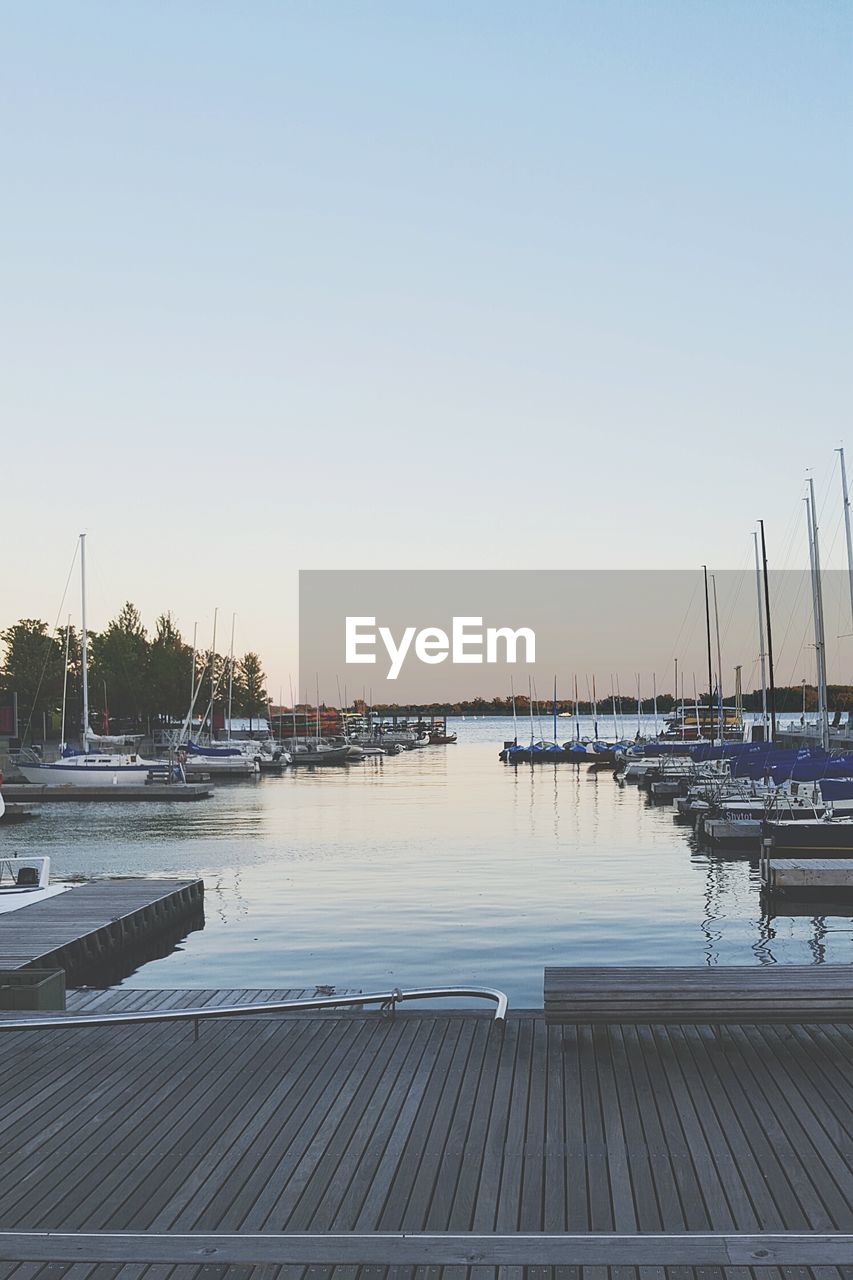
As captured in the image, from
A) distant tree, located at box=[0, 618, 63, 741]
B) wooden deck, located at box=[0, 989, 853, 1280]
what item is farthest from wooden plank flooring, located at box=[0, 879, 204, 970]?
distant tree, located at box=[0, 618, 63, 741]

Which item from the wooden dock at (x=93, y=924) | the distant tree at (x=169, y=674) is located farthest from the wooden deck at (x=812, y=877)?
the distant tree at (x=169, y=674)

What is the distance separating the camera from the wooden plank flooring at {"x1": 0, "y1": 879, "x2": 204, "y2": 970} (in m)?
18.8

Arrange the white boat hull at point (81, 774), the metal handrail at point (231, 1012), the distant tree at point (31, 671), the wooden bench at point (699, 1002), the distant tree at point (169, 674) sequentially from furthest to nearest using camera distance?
the distant tree at point (169, 674) → the distant tree at point (31, 671) → the white boat hull at point (81, 774) → the metal handrail at point (231, 1012) → the wooden bench at point (699, 1002)

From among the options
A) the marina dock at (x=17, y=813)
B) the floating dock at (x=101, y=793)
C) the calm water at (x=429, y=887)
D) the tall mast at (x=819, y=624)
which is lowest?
the calm water at (x=429, y=887)

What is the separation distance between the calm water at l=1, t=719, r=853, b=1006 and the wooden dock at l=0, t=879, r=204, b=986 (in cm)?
77

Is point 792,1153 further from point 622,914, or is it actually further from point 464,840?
point 464,840

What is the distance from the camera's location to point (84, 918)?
22422mm

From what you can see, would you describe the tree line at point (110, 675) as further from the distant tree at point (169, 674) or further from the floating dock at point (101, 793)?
the floating dock at point (101, 793)

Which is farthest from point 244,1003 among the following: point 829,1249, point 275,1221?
point 829,1249

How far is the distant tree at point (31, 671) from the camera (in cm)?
10250

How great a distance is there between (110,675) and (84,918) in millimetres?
95877

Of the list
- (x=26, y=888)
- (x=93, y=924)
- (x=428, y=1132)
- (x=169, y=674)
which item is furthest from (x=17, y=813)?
(x=169, y=674)

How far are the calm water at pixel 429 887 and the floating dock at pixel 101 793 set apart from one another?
2.18 meters

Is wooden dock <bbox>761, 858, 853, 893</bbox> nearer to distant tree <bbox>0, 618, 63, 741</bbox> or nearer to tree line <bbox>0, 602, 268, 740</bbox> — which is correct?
tree line <bbox>0, 602, 268, 740</bbox>
